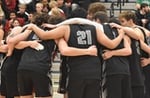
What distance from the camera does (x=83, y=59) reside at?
18.0 ft

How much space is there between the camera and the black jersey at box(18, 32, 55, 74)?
5.72 m

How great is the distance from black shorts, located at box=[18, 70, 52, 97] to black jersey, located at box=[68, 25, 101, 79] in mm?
472

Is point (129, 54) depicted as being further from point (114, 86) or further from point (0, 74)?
point (0, 74)

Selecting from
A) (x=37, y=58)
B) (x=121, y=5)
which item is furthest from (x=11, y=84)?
(x=121, y=5)

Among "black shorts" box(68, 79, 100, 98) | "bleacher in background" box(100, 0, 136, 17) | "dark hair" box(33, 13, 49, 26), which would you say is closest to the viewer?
"black shorts" box(68, 79, 100, 98)

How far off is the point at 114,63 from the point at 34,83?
1.06 metres

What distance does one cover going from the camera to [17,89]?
6258 millimetres

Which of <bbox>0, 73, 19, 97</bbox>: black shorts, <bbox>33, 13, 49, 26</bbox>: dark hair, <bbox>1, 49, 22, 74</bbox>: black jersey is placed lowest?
<bbox>0, 73, 19, 97</bbox>: black shorts

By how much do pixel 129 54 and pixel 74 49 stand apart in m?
0.81

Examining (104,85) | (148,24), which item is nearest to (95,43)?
(104,85)

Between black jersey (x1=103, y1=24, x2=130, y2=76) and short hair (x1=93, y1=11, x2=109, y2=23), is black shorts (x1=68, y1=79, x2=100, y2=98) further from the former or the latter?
short hair (x1=93, y1=11, x2=109, y2=23)

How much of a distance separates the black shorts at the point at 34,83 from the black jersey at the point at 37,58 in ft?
0.22

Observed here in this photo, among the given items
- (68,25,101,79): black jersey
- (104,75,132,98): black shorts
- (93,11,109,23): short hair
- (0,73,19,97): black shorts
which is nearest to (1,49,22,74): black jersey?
(0,73,19,97): black shorts

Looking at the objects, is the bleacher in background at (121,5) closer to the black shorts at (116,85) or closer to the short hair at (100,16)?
Answer: the short hair at (100,16)
